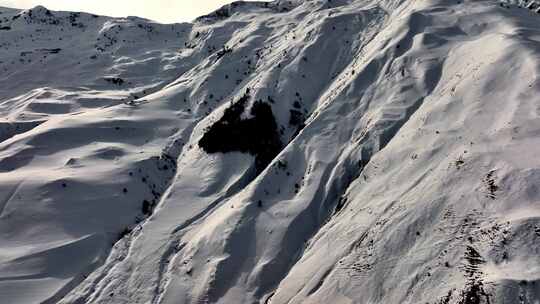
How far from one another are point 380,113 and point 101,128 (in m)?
21.7

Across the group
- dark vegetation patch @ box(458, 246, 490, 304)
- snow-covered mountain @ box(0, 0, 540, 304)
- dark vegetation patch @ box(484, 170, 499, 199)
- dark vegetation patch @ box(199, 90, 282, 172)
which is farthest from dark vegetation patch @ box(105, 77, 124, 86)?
dark vegetation patch @ box(458, 246, 490, 304)

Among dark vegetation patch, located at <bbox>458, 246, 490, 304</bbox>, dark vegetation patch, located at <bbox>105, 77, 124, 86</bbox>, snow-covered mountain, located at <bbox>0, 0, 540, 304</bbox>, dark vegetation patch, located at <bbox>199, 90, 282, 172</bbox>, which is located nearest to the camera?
dark vegetation patch, located at <bbox>458, 246, 490, 304</bbox>

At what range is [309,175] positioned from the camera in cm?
2370

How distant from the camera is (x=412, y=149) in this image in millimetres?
20703

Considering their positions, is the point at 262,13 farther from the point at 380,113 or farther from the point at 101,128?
the point at 380,113

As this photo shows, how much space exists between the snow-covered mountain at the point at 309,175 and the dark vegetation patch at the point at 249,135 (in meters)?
0.12

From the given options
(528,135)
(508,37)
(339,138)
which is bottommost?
(339,138)

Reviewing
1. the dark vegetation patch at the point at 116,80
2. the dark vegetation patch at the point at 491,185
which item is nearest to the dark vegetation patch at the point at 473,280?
the dark vegetation patch at the point at 491,185

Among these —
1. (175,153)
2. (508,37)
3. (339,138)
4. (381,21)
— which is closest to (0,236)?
(175,153)

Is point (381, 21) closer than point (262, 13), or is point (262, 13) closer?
point (381, 21)

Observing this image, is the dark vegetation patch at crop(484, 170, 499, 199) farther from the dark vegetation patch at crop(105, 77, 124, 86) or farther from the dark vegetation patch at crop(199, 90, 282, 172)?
the dark vegetation patch at crop(105, 77, 124, 86)

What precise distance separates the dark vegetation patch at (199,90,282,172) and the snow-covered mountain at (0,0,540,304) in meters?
0.12

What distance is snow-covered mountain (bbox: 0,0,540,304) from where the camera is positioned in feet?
51.0

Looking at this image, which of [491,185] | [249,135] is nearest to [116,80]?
[249,135]
